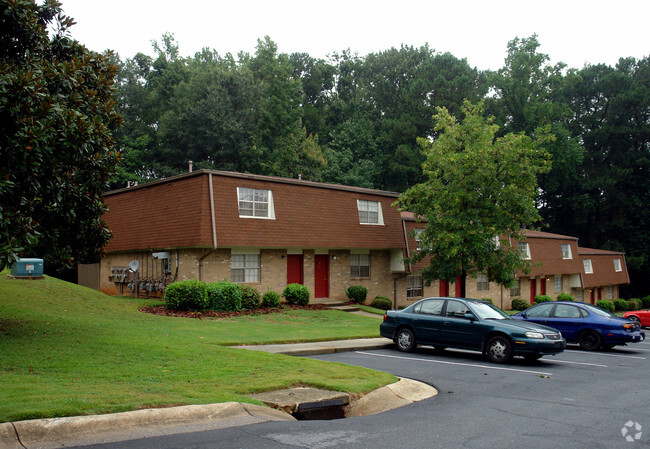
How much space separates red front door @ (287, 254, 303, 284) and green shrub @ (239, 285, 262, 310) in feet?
12.5

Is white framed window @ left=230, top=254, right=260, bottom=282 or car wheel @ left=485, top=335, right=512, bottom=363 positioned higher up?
white framed window @ left=230, top=254, right=260, bottom=282

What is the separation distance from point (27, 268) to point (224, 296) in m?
8.54

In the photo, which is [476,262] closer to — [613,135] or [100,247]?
[100,247]

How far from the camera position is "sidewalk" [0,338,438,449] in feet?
20.6

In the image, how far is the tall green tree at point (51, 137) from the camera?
10.5m

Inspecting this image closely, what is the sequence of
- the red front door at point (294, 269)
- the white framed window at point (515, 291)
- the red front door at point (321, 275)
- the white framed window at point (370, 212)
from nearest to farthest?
1. the red front door at point (294, 269)
2. the red front door at point (321, 275)
3. the white framed window at point (370, 212)
4. the white framed window at point (515, 291)

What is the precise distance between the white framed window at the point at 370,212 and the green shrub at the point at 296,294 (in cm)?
589

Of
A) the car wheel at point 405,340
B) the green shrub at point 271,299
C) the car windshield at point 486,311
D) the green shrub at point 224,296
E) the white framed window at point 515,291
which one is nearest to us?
the car windshield at point 486,311

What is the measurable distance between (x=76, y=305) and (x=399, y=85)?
170 ft

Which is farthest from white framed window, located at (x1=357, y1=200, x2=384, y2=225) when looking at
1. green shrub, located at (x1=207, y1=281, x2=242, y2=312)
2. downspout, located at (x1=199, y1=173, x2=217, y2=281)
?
green shrub, located at (x1=207, y1=281, x2=242, y2=312)

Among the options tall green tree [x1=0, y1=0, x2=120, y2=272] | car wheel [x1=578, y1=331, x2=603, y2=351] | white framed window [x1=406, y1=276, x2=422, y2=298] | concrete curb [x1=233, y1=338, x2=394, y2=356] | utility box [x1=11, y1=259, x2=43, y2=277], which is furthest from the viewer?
white framed window [x1=406, y1=276, x2=422, y2=298]

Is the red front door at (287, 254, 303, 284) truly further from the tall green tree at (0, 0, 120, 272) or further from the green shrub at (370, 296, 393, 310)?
the tall green tree at (0, 0, 120, 272)

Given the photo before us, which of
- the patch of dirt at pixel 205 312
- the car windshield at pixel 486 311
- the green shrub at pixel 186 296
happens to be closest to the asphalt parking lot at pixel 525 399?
the car windshield at pixel 486 311

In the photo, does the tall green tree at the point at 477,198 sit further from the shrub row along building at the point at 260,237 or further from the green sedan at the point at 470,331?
the green sedan at the point at 470,331
